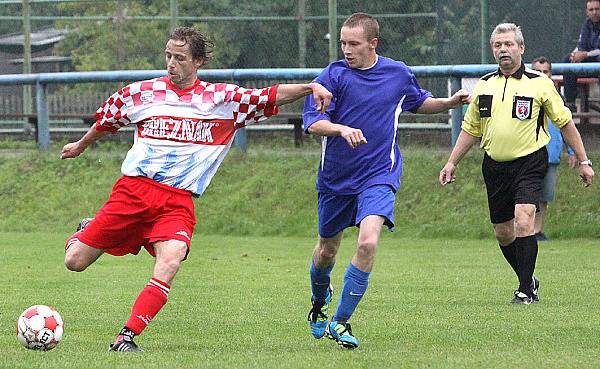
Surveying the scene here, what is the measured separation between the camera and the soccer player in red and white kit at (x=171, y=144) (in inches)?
292

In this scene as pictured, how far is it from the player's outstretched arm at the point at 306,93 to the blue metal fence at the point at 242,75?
27.0 ft

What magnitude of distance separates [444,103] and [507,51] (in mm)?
1796

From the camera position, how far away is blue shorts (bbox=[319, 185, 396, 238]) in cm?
743

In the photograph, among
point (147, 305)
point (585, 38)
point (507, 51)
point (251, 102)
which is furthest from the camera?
point (585, 38)

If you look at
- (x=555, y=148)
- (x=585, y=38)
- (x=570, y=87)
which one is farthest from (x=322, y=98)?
(x=585, y=38)

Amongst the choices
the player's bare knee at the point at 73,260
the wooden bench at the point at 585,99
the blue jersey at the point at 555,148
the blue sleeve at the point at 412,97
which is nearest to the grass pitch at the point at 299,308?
the player's bare knee at the point at 73,260

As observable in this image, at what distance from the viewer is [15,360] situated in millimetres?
6668

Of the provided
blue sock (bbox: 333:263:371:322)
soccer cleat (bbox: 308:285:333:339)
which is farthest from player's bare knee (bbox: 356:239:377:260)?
soccer cleat (bbox: 308:285:333:339)

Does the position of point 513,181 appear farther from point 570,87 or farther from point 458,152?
point 570,87

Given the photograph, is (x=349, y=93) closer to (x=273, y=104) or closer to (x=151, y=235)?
(x=273, y=104)

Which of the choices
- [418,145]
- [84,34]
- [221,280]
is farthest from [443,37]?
[221,280]

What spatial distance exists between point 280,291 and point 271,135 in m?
7.29

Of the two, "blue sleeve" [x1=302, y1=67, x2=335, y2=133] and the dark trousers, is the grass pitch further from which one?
the dark trousers

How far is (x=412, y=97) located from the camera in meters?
7.89
